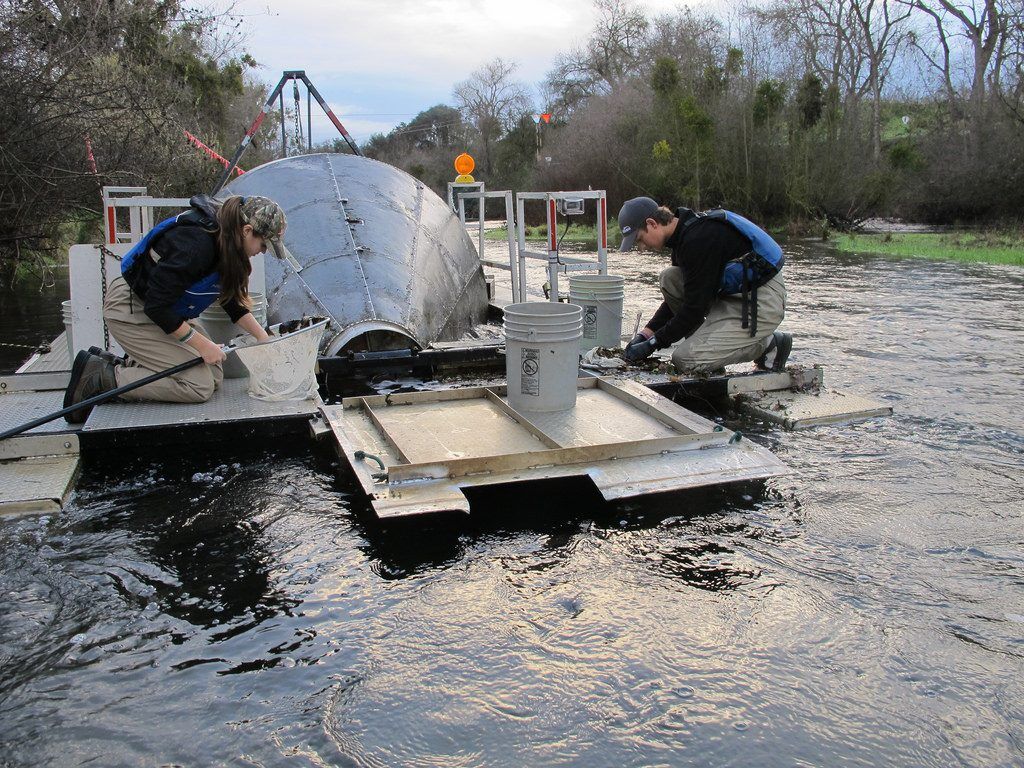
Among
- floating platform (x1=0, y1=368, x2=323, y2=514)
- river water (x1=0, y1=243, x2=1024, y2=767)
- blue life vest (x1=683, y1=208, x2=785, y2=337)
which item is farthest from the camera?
blue life vest (x1=683, y1=208, x2=785, y2=337)

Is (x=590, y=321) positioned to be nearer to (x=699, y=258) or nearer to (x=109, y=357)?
(x=699, y=258)

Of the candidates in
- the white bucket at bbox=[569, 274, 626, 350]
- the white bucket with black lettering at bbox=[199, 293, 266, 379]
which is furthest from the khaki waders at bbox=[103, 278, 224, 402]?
the white bucket at bbox=[569, 274, 626, 350]

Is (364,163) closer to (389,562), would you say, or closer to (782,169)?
(389,562)

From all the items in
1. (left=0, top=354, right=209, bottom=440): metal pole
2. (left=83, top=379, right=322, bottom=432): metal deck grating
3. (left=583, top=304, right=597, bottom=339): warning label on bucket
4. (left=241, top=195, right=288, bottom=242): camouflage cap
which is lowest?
(left=83, top=379, right=322, bottom=432): metal deck grating

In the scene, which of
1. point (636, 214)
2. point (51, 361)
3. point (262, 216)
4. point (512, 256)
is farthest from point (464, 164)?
point (262, 216)

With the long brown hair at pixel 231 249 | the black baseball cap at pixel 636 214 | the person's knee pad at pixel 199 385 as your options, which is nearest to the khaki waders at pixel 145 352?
the person's knee pad at pixel 199 385

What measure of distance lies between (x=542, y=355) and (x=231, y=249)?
2037 millimetres

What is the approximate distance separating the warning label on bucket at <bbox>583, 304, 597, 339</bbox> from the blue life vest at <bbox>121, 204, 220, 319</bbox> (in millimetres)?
3271

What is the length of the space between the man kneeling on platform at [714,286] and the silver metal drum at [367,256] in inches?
88.1

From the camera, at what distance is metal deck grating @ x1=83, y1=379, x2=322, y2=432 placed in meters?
5.61

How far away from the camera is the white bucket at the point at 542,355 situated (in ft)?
18.3

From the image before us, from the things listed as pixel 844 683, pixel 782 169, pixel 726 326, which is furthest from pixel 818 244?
pixel 844 683

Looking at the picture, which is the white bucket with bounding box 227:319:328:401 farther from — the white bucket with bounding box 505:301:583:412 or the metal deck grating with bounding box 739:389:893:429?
the metal deck grating with bounding box 739:389:893:429

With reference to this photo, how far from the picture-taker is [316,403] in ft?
20.0
